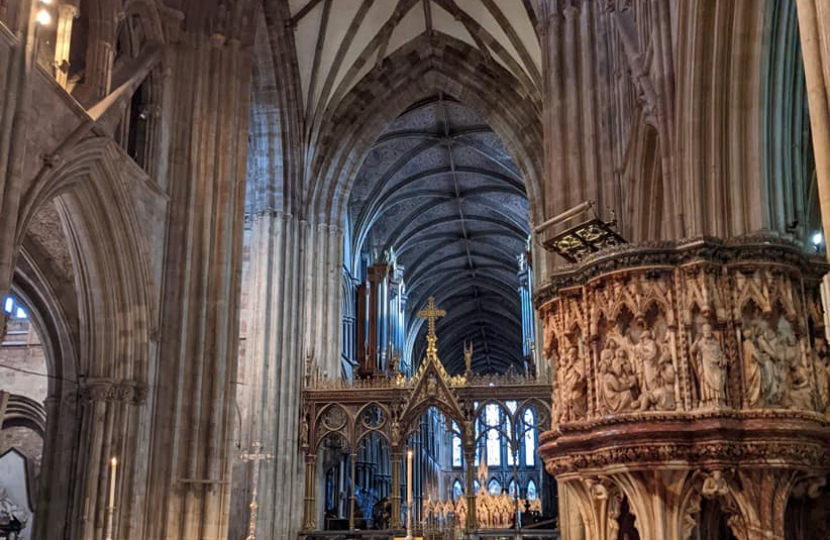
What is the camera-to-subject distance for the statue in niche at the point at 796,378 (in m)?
5.50

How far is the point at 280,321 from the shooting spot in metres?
19.9

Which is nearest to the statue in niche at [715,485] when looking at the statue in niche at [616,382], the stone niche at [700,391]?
the stone niche at [700,391]

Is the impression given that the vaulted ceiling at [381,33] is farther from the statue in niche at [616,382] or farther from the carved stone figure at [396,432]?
the statue in niche at [616,382]

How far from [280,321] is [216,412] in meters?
5.63

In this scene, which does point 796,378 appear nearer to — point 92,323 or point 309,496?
point 92,323

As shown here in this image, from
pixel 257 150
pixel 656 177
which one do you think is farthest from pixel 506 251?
pixel 656 177

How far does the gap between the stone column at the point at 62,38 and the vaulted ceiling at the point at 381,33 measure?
1003cm

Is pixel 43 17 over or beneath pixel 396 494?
over

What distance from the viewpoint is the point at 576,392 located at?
632 centimetres

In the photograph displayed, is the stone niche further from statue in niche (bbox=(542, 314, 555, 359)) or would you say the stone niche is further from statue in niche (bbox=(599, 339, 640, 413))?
statue in niche (bbox=(542, 314, 555, 359))

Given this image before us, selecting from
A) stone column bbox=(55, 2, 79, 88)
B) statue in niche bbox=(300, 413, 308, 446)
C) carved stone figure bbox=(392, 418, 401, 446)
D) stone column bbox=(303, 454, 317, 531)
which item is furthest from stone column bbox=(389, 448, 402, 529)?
stone column bbox=(55, 2, 79, 88)

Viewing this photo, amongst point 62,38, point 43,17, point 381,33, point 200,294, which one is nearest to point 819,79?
point 43,17

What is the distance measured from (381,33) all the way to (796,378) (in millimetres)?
18513

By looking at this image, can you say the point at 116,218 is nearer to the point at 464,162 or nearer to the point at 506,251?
the point at 464,162
